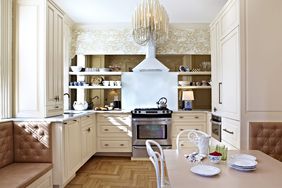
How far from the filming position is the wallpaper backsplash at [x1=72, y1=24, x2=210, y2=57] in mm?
5332

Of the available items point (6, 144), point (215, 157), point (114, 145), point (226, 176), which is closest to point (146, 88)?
point (114, 145)

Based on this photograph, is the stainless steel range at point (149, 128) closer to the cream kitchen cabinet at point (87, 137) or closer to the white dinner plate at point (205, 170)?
the cream kitchen cabinet at point (87, 137)

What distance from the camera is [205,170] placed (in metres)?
1.57

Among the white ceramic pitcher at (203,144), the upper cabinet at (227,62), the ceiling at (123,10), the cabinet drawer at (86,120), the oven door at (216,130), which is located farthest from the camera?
the ceiling at (123,10)

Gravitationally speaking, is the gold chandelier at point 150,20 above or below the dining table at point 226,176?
above

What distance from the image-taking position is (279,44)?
2.95 metres

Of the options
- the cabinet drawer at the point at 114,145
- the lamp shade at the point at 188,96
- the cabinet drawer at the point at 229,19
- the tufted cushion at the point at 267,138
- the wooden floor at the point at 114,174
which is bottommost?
the wooden floor at the point at 114,174

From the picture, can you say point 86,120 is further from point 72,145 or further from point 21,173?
point 21,173

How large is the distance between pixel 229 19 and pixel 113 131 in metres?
2.91

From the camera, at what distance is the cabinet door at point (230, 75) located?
312 centimetres

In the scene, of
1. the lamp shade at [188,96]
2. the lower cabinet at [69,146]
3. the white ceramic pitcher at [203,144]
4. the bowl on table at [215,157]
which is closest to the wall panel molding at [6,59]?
the lower cabinet at [69,146]

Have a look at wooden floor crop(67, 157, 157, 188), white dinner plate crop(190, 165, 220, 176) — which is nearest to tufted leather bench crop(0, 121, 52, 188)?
wooden floor crop(67, 157, 157, 188)

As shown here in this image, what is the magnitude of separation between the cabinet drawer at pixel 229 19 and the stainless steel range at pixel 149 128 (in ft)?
6.17

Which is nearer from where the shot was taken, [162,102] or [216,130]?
[216,130]
